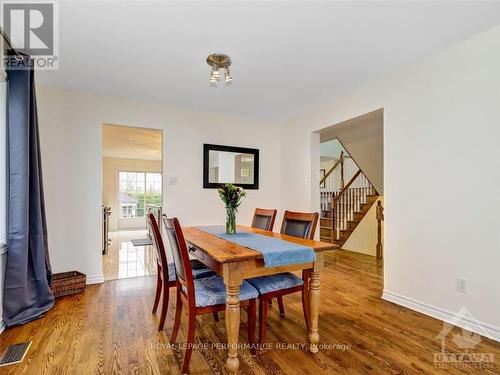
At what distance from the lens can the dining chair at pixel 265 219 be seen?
2891mm

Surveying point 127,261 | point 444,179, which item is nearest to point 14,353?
point 127,261

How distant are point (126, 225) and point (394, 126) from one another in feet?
27.6

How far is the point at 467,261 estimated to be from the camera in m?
2.20

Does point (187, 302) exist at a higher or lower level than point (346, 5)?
lower

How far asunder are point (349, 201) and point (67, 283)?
5.28 metres

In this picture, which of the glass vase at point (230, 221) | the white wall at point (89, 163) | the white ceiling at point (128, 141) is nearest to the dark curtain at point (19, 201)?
the white wall at point (89, 163)

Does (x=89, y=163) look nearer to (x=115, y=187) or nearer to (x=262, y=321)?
(x=262, y=321)

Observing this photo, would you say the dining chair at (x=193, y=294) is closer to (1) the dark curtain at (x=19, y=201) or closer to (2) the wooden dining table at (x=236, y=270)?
(2) the wooden dining table at (x=236, y=270)

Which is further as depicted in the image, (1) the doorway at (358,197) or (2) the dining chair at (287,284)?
(1) the doorway at (358,197)

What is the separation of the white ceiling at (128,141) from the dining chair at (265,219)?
238 cm

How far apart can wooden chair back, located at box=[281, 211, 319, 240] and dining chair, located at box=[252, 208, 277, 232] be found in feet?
0.75

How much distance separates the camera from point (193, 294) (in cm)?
169

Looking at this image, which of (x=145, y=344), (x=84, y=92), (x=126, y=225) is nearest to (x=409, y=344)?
(x=145, y=344)

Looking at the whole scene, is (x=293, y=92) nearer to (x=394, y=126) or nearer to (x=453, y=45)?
(x=394, y=126)
